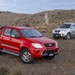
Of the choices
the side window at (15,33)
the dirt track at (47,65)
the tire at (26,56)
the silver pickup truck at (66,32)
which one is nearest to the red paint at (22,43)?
the side window at (15,33)

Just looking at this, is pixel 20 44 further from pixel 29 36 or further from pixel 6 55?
pixel 6 55

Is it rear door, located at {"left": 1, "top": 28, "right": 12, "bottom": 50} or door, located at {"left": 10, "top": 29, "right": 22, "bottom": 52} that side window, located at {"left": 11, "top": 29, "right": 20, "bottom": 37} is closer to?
door, located at {"left": 10, "top": 29, "right": 22, "bottom": 52}

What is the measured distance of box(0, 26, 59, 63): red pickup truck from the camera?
46.2 ft

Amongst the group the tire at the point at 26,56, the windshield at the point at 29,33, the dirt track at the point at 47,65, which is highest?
the windshield at the point at 29,33

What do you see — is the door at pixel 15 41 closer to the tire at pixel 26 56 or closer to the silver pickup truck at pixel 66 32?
the tire at pixel 26 56

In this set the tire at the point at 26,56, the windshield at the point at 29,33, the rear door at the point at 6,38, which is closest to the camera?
the tire at the point at 26,56

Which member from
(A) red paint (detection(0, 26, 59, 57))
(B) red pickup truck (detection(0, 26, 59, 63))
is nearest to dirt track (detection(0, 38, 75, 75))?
(B) red pickup truck (detection(0, 26, 59, 63))

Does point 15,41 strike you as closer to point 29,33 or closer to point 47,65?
point 29,33

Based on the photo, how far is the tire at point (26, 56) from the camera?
14312 mm

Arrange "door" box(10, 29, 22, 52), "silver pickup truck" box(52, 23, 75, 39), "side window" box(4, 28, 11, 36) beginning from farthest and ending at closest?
"silver pickup truck" box(52, 23, 75, 39) < "side window" box(4, 28, 11, 36) < "door" box(10, 29, 22, 52)

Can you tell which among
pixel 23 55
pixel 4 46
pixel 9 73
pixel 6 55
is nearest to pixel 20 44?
pixel 23 55

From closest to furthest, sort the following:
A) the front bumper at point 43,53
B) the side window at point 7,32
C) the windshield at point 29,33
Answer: the front bumper at point 43,53 < the windshield at point 29,33 < the side window at point 7,32

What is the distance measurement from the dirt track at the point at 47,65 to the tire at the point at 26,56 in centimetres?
25

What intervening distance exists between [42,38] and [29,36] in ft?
2.24
